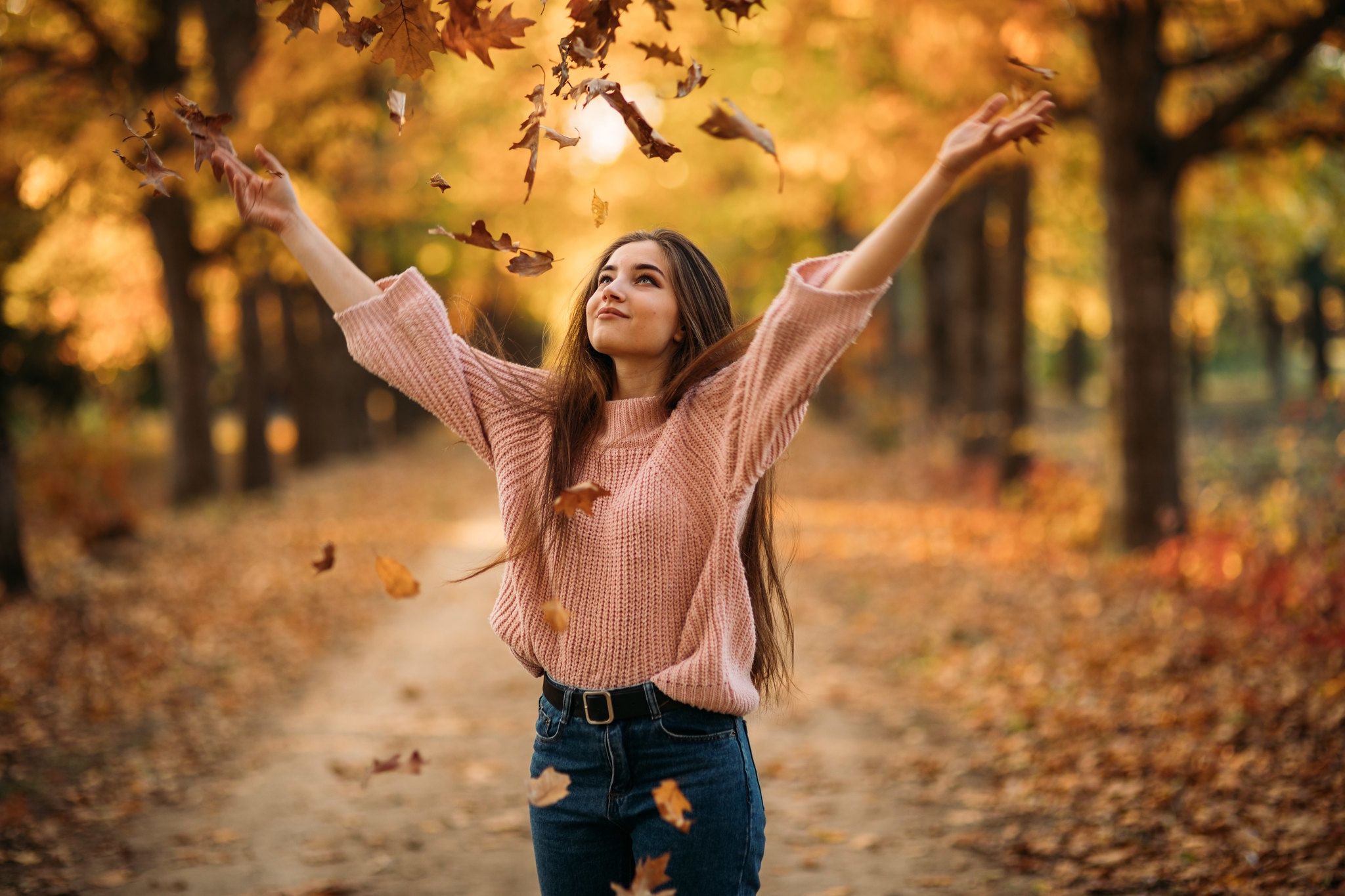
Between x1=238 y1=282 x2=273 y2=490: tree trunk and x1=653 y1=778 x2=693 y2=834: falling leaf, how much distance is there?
1578 centimetres

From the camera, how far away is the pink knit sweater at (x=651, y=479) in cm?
225

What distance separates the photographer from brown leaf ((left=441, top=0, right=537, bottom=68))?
7.73 feet

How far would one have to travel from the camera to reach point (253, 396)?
1764cm

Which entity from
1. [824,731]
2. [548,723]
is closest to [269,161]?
[548,723]

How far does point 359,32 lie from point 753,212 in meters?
17.2

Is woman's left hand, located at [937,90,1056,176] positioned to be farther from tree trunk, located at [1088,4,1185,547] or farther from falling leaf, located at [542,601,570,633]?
tree trunk, located at [1088,4,1185,547]

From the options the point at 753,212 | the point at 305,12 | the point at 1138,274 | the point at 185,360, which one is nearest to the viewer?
the point at 305,12

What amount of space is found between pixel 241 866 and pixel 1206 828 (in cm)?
414

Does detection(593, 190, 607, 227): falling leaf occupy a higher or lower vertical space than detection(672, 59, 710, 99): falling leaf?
lower

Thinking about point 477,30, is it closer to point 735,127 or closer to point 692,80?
point 692,80

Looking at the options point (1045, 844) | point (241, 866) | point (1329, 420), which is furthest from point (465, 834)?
point (1329, 420)

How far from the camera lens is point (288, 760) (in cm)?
→ 616

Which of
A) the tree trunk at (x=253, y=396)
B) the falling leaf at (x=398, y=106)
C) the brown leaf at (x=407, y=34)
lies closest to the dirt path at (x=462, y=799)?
the falling leaf at (x=398, y=106)

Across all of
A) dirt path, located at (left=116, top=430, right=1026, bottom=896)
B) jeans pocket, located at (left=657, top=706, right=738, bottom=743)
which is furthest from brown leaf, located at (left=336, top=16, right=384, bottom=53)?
dirt path, located at (left=116, top=430, right=1026, bottom=896)
